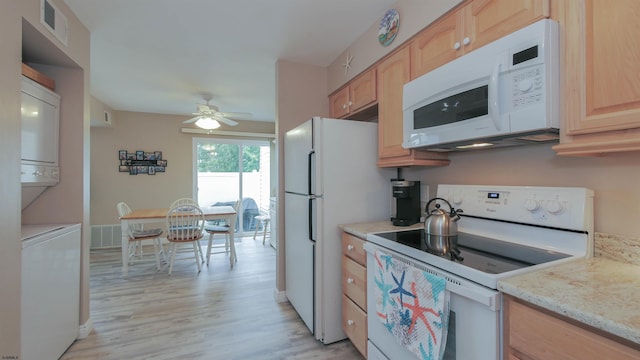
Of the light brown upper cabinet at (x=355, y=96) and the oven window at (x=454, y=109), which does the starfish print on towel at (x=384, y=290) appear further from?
the light brown upper cabinet at (x=355, y=96)

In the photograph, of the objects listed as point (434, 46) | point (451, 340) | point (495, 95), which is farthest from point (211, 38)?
point (451, 340)

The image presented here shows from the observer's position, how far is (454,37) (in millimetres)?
1424

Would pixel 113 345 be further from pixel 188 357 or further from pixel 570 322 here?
pixel 570 322

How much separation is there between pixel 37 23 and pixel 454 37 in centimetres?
230

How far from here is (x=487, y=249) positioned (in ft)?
4.19

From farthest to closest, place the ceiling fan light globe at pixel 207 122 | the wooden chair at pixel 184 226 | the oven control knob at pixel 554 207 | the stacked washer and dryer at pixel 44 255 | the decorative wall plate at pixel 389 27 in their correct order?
the ceiling fan light globe at pixel 207 122 → the wooden chair at pixel 184 226 → the decorative wall plate at pixel 389 27 → the stacked washer and dryer at pixel 44 255 → the oven control knob at pixel 554 207

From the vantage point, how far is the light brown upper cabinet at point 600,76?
84 centimetres

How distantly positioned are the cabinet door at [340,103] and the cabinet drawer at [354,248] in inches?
46.4

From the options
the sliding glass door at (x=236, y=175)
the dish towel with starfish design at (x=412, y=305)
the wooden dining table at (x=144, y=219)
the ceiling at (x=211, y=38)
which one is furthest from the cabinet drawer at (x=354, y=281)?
the sliding glass door at (x=236, y=175)

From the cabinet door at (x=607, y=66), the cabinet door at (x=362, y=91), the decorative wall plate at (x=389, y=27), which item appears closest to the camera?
the cabinet door at (x=607, y=66)

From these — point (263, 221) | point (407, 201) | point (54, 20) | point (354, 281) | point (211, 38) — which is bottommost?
point (263, 221)

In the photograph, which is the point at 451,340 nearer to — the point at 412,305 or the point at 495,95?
the point at 412,305

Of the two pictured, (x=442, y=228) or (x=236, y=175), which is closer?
(x=442, y=228)

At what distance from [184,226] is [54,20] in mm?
2536
